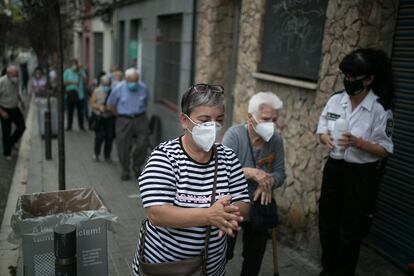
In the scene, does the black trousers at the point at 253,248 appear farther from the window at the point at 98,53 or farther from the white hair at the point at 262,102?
the window at the point at 98,53

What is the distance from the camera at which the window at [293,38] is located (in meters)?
4.58

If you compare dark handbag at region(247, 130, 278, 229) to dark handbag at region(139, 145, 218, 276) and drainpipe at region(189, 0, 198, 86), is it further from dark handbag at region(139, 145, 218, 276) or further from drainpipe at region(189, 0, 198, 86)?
drainpipe at region(189, 0, 198, 86)

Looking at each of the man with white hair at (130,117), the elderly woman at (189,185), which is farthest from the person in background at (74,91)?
the elderly woman at (189,185)

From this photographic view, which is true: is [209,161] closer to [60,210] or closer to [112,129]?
[60,210]

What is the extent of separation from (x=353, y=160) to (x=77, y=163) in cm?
640

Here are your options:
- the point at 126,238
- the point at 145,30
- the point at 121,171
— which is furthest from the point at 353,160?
the point at 145,30

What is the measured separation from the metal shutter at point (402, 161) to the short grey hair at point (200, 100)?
86.7 inches

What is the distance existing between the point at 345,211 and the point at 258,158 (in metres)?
0.86

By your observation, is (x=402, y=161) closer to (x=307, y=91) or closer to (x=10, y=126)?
(x=307, y=91)

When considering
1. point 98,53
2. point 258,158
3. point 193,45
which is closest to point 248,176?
point 258,158

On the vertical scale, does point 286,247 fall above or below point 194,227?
below

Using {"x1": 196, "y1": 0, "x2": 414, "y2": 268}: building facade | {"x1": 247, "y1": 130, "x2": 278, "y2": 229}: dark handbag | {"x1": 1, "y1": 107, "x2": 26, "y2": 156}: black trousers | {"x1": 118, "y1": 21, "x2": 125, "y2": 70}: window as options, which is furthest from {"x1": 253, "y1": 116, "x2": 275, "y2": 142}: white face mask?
{"x1": 118, "y1": 21, "x2": 125, "y2": 70}: window

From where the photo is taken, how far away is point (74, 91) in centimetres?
1179

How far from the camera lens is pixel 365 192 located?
341cm
